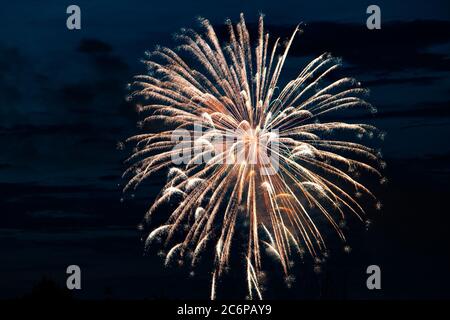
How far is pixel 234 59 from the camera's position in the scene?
45.3m

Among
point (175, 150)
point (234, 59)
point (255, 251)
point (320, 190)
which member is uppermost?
point (234, 59)

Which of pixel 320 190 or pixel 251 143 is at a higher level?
pixel 251 143
